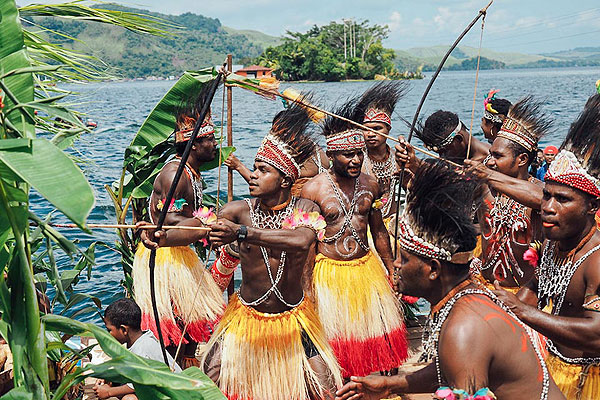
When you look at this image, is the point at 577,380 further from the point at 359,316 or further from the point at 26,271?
the point at 26,271

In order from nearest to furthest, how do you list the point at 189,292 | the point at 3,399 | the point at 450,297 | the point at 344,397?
1. the point at 3,399
2. the point at 450,297
3. the point at 344,397
4. the point at 189,292

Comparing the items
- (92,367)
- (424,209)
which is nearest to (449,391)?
(424,209)

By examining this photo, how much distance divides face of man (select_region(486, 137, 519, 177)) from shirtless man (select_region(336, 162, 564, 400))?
6.82ft

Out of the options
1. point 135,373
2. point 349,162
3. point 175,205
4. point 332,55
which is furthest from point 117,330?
point 332,55

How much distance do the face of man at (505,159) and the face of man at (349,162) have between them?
0.98m

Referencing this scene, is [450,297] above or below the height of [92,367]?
above

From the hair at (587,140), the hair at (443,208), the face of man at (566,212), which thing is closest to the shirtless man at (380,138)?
the hair at (587,140)

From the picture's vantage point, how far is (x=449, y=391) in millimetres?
2318

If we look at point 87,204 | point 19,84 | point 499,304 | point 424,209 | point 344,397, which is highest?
point 19,84

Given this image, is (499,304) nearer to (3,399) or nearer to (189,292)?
(3,399)

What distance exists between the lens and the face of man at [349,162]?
5.01 meters

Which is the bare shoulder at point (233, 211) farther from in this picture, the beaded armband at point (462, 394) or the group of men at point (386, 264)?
the beaded armband at point (462, 394)

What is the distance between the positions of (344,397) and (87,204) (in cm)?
166

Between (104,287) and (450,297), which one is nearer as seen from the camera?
(450,297)
